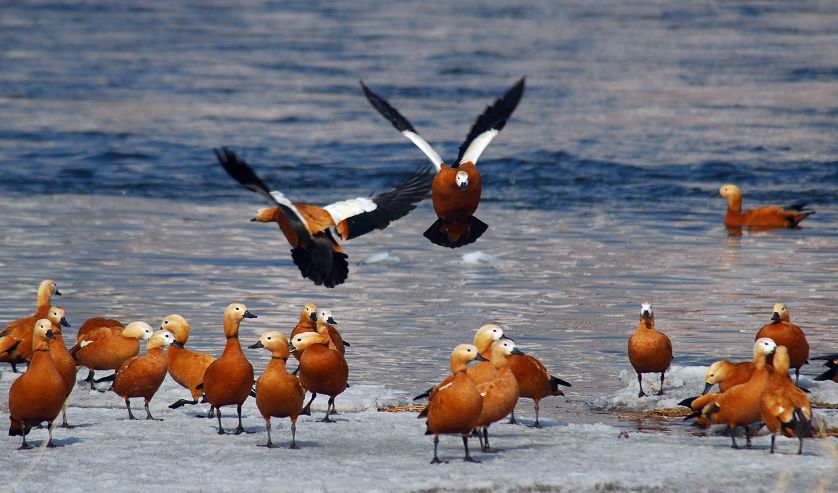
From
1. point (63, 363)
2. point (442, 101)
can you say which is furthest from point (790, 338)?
point (442, 101)

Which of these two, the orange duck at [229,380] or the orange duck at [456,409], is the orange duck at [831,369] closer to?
the orange duck at [456,409]

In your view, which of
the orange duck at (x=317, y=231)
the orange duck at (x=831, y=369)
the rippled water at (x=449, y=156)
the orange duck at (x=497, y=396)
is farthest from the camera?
the rippled water at (x=449, y=156)

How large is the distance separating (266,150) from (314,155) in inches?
48.5

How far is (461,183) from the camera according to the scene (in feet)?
33.3

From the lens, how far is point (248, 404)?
10219mm

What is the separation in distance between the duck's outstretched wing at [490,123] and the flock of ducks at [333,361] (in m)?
0.02

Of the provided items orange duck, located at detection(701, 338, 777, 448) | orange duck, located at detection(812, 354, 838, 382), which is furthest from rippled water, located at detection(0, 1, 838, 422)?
orange duck, located at detection(701, 338, 777, 448)

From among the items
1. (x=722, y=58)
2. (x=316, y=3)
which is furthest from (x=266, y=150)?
(x=316, y=3)

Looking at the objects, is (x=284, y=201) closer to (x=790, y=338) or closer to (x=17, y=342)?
(x=17, y=342)

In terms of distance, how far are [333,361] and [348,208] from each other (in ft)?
7.31

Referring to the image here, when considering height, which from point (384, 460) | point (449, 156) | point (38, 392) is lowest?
point (384, 460)

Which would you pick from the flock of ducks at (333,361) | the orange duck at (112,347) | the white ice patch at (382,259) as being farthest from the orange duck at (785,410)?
the white ice patch at (382,259)

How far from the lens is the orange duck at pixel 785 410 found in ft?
26.7

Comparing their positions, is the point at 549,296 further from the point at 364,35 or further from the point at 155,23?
the point at 155,23
